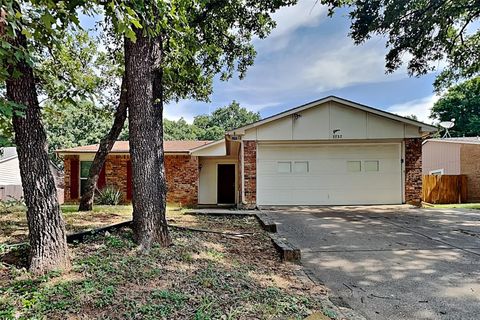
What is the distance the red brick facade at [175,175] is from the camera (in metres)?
15.3

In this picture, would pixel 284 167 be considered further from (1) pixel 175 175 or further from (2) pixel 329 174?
(1) pixel 175 175

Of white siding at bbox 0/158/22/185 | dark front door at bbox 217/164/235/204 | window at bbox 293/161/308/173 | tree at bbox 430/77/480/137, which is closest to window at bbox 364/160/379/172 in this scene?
window at bbox 293/161/308/173

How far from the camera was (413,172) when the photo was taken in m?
11.5

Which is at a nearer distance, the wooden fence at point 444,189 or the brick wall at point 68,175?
the brick wall at point 68,175

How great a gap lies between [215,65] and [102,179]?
28.0 ft

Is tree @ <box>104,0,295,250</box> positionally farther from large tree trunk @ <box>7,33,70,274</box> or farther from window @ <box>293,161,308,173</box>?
window @ <box>293,161,308,173</box>

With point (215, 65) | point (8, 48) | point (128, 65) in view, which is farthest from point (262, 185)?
point (8, 48)

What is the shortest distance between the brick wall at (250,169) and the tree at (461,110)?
29833 mm

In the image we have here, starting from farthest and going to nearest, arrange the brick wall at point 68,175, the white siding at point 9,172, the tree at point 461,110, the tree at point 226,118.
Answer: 1. the tree at point 226,118
2. the tree at point 461,110
3. the white siding at point 9,172
4. the brick wall at point 68,175

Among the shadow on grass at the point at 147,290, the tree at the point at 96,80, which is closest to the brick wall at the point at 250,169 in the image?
the tree at the point at 96,80

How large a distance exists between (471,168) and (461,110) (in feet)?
66.9

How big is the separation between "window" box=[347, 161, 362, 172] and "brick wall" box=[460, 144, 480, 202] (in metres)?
10.1

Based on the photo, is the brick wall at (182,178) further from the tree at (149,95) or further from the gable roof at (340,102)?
the tree at (149,95)

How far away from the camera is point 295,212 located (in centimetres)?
1003
